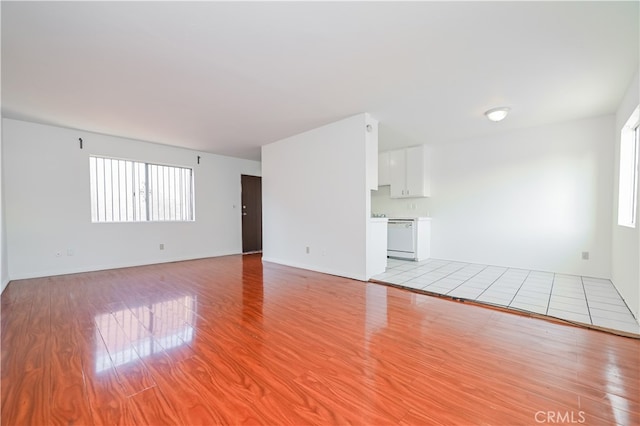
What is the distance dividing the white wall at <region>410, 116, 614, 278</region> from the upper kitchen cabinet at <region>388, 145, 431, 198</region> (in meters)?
0.30

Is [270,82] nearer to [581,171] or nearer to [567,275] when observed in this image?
[581,171]

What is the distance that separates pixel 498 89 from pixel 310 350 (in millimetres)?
3372

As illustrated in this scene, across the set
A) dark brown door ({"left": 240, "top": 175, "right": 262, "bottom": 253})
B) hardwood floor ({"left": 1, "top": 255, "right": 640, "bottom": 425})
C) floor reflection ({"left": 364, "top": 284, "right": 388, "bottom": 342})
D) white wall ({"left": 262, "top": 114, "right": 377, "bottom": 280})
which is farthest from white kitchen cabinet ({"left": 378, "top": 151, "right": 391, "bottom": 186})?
hardwood floor ({"left": 1, "top": 255, "right": 640, "bottom": 425})

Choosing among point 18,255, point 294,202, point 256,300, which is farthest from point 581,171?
point 18,255

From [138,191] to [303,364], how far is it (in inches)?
202

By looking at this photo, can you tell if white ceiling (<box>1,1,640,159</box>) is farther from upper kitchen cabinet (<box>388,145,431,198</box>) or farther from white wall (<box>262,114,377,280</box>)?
upper kitchen cabinet (<box>388,145,431,198</box>)

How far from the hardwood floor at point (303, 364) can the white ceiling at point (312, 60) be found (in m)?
2.37

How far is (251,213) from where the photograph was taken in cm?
689

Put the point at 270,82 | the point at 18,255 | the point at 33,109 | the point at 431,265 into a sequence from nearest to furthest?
the point at 270,82 → the point at 33,109 → the point at 18,255 → the point at 431,265

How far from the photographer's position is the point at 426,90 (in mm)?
3033

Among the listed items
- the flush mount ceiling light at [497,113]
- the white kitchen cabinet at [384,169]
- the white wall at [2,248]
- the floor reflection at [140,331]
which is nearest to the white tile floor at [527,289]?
the white kitchen cabinet at [384,169]

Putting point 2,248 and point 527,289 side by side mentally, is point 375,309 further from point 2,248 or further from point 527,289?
point 2,248

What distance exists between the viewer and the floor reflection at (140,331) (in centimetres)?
183

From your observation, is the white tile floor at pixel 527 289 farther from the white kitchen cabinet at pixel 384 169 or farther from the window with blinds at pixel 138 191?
the window with blinds at pixel 138 191
